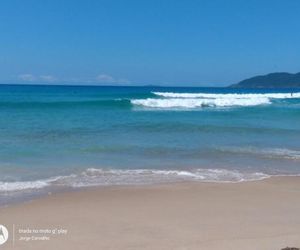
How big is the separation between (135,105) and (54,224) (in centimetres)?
3113

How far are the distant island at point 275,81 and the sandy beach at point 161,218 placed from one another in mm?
179020

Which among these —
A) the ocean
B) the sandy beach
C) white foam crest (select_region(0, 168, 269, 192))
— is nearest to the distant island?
the ocean

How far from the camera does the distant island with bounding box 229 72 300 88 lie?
178m

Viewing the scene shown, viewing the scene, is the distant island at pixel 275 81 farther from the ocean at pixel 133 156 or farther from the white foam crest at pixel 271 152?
the white foam crest at pixel 271 152

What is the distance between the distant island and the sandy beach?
179m

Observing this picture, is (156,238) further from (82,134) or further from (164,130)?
(164,130)

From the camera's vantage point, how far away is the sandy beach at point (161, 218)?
4988 mm

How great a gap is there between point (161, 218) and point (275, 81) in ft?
608

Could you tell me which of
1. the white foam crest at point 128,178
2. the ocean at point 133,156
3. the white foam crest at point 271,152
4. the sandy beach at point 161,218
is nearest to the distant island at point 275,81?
the ocean at point 133,156

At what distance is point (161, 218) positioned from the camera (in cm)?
596

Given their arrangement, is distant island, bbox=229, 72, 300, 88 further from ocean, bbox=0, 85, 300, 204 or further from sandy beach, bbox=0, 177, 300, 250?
sandy beach, bbox=0, 177, 300, 250

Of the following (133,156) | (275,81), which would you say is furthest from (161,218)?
(275,81)

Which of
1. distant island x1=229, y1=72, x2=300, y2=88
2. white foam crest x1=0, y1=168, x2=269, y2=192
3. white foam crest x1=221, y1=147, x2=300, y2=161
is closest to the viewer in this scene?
Answer: white foam crest x1=0, y1=168, x2=269, y2=192

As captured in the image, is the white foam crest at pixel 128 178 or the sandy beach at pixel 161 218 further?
the white foam crest at pixel 128 178
